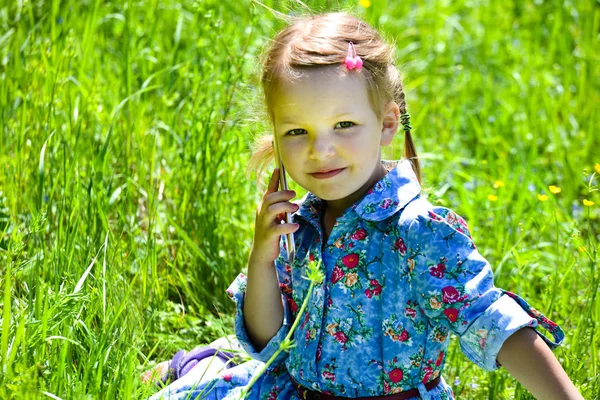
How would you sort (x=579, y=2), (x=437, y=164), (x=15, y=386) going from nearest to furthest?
1. (x=15, y=386)
2. (x=437, y=164)
3. (x=579, y=2)

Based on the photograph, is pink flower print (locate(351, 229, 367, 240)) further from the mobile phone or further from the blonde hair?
the blonde hair

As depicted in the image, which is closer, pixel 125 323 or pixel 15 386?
pixel 15 386

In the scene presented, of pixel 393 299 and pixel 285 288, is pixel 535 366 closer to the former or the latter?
pixel 393 299

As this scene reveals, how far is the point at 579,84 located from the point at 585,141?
0.40 m

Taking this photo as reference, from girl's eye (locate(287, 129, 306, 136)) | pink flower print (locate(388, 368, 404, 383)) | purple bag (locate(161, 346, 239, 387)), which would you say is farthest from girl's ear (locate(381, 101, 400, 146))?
purple bag (locate(161, 346, 239, 387))

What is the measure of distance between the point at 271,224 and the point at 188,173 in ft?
3.03

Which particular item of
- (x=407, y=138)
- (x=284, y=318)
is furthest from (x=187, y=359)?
(x=407, y=138)

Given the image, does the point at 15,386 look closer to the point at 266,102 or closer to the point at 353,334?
the point at 353,334

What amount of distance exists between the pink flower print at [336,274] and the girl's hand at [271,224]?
0.14 meters

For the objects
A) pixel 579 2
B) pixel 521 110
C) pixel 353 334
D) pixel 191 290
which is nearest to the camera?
pixel 353 334

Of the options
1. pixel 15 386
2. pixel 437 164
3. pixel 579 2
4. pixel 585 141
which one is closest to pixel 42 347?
pixel 15 386

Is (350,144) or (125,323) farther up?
(350,144)

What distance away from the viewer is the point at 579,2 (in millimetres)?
4902

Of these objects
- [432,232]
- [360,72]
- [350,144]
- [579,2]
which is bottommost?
[432,232]
